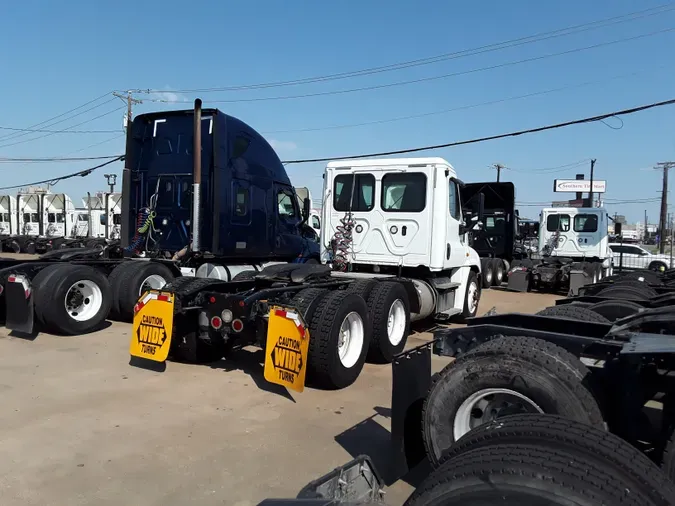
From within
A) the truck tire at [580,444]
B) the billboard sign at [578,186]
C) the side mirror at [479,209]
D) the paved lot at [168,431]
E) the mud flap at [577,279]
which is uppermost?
the billboard sign at [578,186]

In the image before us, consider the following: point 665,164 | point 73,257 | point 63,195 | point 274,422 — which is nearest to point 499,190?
point 73,257

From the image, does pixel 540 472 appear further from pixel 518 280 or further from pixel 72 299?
pixel 518 280

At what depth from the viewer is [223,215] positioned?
998cm

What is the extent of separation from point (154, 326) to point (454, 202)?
517cm

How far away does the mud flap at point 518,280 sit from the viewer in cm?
1605

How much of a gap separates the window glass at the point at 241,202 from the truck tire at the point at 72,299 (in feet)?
9.83

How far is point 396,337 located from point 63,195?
32.1m

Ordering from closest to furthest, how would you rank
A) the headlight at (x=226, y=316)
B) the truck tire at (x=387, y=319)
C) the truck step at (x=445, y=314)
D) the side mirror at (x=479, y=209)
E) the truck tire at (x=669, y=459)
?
the truck tire at (x=669, y=459) → the headlight at (x=226, y=316) → the truck tire at (x=387, y=319) → the side mirror at (x=479, y=209) → the truck step at (x=445, y=314)

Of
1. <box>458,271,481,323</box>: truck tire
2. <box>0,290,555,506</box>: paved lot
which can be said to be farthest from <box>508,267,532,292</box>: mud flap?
<box>0,290,555,506</box>: paved lot

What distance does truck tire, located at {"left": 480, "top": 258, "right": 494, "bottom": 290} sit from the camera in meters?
17.5

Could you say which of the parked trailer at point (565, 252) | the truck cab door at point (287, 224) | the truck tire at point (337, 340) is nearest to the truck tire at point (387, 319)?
the truck tire at point (337, 340)

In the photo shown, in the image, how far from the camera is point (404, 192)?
830 centimetres

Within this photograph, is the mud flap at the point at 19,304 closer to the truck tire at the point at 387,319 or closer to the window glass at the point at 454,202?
the truck tire at the point at 387,319

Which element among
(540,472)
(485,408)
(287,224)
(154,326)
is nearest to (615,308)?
(485,408)
